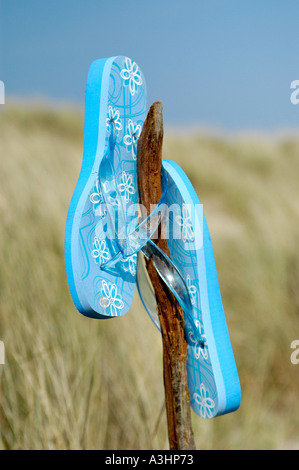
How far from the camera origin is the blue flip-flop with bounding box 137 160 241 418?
45 centimetres

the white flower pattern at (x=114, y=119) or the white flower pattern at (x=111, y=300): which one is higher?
the white flower pattern at (x=114, y=119)

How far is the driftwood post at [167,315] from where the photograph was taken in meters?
0.43

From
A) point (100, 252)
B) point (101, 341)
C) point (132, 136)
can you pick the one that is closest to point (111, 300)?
point (100, 252)

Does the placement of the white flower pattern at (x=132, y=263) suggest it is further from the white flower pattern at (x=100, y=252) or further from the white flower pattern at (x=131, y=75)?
the white flower pattern at (x=131, y=75)

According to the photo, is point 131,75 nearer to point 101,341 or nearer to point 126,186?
point 126,186

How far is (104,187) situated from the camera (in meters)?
0.42

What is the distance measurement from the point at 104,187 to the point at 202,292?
0.46 ft

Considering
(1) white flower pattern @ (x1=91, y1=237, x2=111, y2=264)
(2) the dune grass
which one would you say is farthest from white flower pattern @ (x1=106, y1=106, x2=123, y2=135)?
(2) the dune grass

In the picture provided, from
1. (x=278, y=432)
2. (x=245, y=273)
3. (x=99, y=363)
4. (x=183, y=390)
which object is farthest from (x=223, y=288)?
(x=183, y=390)

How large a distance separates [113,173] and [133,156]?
0.04 metres

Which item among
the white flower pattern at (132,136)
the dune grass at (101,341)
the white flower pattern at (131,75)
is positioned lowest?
the dune grass at (101,341)

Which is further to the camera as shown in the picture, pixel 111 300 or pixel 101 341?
pixel 101 341

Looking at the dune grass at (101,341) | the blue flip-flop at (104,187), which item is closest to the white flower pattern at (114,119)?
the blue flip-flop at (104,187)

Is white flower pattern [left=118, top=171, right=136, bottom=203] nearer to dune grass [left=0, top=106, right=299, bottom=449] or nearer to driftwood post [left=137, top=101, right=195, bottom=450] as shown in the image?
driftwood post [left=137, top=101, right=195, bottom=450]
